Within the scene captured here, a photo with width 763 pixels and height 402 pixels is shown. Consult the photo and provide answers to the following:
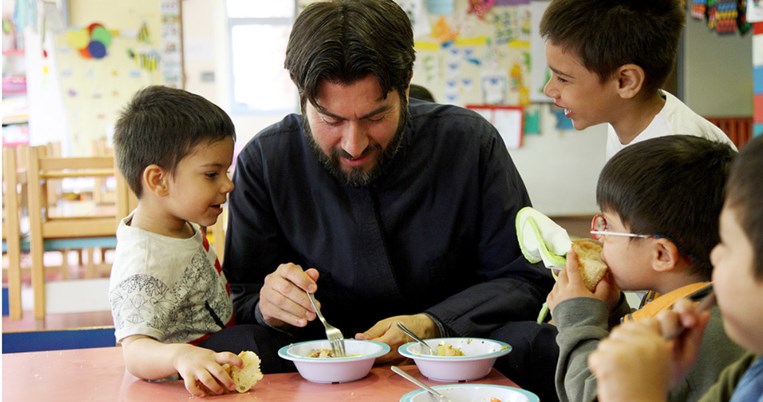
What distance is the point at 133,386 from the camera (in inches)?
64.9

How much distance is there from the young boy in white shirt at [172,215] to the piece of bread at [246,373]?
0.25 metres

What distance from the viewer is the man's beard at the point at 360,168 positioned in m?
2.01

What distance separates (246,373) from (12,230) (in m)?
3.91

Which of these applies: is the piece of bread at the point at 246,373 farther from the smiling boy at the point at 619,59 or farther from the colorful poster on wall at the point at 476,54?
the colorful poster on wall at the point at 476,54

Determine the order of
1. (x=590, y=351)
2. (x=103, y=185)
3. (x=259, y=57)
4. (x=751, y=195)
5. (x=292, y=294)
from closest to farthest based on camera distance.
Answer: (x=751, y=195) < (x=590, y=351) < (x=292, y=294) < (x=103, y=185) < (x=259, y=57)

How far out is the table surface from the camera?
1554 mm

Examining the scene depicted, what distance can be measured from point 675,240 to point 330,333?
0.65m

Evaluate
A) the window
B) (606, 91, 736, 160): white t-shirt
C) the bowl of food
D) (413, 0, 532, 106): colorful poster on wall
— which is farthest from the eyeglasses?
the window

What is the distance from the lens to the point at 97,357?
6.17 feet

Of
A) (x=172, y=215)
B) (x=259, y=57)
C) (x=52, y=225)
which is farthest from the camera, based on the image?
(x=259, y=57)

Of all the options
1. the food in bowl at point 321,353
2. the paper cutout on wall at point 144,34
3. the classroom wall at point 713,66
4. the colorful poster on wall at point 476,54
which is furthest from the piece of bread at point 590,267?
the paper cutout on wall at point 144,34

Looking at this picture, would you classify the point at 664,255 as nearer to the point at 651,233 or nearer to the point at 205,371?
the point at 651,233

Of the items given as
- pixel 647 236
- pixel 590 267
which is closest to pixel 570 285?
pixel 590 267

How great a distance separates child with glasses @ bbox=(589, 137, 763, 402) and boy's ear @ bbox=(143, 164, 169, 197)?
1.23m
